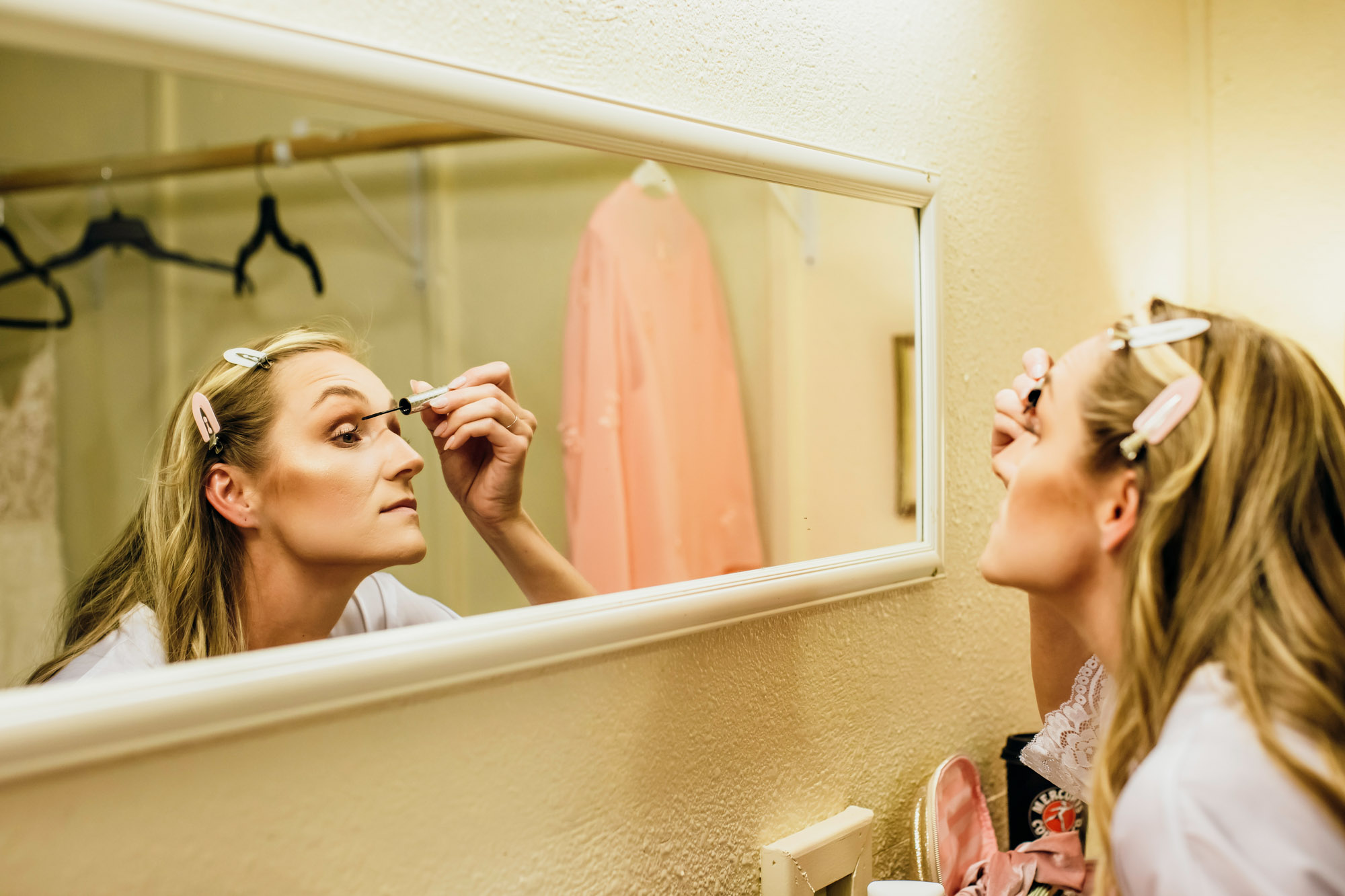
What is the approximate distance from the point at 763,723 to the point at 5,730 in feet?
2.11

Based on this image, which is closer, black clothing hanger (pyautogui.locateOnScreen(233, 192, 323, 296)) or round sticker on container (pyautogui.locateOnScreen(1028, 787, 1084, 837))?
black clothing hanger (pyautogui.locateOnScreen(233, 192, 323, 296))

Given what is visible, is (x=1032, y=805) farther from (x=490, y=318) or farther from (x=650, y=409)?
(x=490, y=318)

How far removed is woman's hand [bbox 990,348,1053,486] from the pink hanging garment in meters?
0.25

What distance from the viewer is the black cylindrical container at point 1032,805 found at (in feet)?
3.83

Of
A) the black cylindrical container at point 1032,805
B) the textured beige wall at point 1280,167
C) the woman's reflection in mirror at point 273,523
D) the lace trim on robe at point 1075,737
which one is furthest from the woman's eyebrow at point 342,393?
the textured beige wall at point 1280,167

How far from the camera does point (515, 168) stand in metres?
0.77

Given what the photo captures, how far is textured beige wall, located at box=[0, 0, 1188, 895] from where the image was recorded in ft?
2.05

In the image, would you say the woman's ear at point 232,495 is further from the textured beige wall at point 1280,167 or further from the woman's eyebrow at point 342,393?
the textured beige wall at point 1280,167

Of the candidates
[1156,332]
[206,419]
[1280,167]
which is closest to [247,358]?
[206,419]

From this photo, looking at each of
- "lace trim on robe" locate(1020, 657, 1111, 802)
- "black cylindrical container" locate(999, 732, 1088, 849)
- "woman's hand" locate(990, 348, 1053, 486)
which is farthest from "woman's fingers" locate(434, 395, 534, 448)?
"black cylindrical container" locate(999, 732, 1088, 849)

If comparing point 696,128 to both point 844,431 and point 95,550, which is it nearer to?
point 844,431

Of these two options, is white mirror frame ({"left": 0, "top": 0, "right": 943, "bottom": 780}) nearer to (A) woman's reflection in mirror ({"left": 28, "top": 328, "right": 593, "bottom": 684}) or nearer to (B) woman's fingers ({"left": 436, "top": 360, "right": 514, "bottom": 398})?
(A) woman's reflection in mirror ({"left": 28, "top": 328, "right": 593, "bottom": 684})

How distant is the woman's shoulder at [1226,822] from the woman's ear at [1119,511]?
143mm

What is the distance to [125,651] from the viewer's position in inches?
22.7
